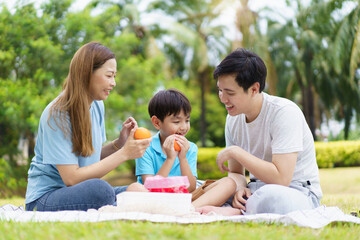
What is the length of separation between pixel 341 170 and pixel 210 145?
10.5 meters

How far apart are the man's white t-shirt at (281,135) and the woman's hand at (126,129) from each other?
992 mm

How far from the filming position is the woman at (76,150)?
3490mm

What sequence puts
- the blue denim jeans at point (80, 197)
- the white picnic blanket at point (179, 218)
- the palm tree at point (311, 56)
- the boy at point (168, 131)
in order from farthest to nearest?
1. the palm tree at point (311, 56)
2. the boy at point (168, 131)
3. the blue denim jeans at point (80, 197)
4. the white picnic blanket at point (179, 218)

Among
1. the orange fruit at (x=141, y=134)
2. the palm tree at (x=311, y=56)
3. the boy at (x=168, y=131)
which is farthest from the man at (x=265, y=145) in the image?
the palm tree at (x=311, y=56)

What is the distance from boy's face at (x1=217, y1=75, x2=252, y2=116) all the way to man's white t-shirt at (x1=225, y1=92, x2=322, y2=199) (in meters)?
0.19

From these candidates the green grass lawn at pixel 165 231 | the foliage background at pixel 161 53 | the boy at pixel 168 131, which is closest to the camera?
the green grass lawn at pixel 165 231

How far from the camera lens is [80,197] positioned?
11.4 feet

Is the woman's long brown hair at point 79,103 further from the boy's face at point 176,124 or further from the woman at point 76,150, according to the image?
the boy's face at point 176,124

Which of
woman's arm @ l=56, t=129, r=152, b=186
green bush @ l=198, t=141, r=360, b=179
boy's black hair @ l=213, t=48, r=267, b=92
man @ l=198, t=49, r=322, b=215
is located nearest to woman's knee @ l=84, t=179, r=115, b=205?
woman's arm @ l=56, t=129, r=152, b=186

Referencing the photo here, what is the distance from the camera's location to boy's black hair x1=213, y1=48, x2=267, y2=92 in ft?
11.7

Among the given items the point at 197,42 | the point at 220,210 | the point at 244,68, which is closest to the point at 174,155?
the point at 220,210

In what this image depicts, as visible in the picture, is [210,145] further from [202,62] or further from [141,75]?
[141,75]

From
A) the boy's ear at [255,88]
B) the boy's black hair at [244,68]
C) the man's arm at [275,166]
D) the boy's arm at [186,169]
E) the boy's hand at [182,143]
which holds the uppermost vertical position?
the boy's black hair at [244,68]

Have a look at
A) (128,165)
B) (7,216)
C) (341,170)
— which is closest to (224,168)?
(7,216)
